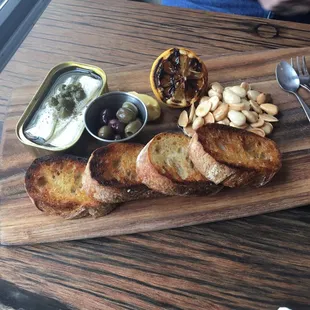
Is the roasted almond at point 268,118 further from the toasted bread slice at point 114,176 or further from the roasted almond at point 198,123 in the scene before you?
the toasted bread slice at point 114,176

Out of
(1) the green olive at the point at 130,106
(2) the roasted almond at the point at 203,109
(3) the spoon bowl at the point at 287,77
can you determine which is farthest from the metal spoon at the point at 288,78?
(1) the green olive at the point at 130,106

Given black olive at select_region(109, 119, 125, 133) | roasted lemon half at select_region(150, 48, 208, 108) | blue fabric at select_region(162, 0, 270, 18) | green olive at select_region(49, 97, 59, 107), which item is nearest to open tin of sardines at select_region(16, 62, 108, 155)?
green olive at select_region(49, 97, 59, 107)

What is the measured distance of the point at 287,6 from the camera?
57.0 inches

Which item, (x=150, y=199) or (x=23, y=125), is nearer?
(x=150, y=199)

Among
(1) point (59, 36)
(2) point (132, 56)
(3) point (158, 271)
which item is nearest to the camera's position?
(3) point (158, 271)

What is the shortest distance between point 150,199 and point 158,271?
0.23 m

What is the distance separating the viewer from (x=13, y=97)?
1.56 metres

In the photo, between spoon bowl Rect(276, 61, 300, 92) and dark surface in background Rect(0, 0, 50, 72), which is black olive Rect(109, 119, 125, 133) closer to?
spoon bowl Rect(276, 61, 300, 92)

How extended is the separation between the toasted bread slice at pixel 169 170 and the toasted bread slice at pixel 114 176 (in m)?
0.04

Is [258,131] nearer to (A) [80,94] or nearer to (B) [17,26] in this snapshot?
(A) [80,94]

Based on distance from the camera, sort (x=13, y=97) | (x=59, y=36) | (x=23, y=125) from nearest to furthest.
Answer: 1. (x=23, y=125)
2. (x=13, y=97)
3. (x=59, y=36)

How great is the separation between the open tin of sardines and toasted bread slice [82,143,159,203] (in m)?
0.14

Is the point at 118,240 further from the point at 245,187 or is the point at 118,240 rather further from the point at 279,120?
the point at 279,120

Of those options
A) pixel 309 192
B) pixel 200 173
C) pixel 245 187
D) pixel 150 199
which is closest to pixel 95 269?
pixel 150 199
